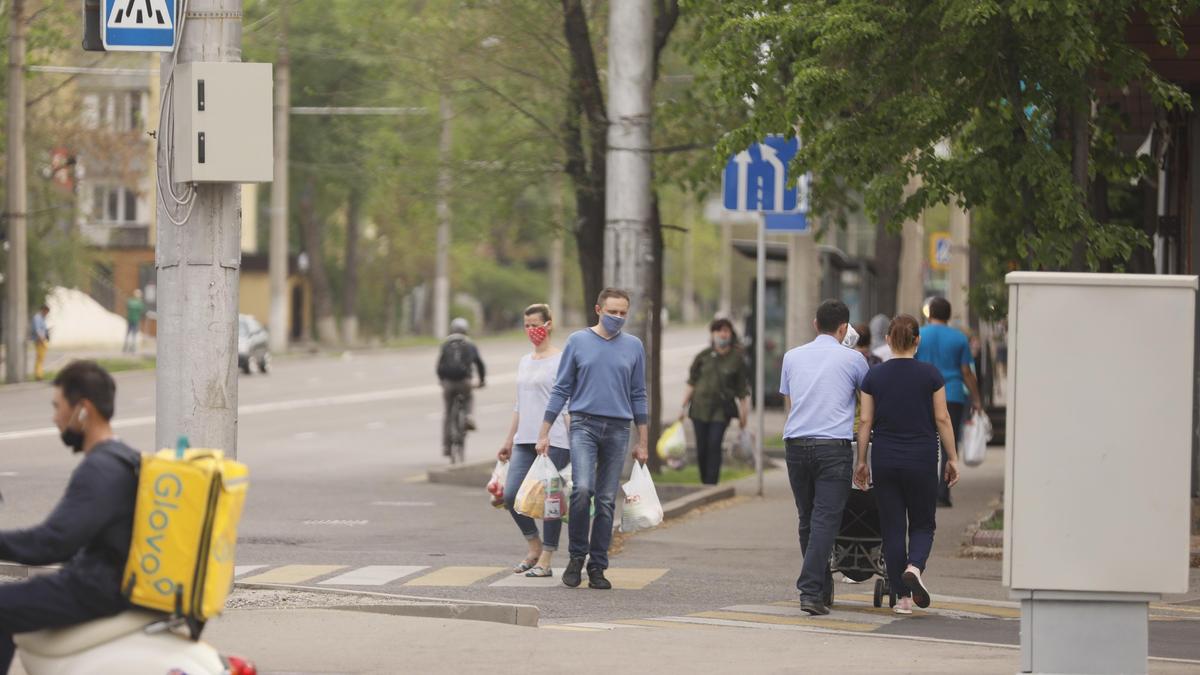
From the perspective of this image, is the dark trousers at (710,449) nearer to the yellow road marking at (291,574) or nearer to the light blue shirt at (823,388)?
the yellow road marking at (291,574)

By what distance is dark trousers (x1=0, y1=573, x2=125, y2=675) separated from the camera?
6293 mm

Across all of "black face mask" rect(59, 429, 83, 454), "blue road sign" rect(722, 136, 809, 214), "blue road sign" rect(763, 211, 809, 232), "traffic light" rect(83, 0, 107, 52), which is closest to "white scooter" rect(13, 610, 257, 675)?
"black face mask" rect(59, 429, 83, 454)

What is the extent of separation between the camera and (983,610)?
38.4 ft

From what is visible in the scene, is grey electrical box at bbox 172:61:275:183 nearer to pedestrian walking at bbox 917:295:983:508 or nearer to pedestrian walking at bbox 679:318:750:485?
pedestrian walking at bbox 917:295:983:508

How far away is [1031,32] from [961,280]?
24236mm

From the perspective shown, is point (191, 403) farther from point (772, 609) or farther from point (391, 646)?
point (772, 609)

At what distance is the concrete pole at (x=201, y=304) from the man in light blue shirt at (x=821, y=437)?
10.1ft

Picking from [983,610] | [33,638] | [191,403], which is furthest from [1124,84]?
[33,638]

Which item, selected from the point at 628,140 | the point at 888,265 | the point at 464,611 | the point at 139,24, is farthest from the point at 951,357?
the point at 888,265

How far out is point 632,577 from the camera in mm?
13039

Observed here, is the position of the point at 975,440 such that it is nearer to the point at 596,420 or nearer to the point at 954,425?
the point at 954,425

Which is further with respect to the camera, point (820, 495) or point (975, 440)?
point (975, 440)

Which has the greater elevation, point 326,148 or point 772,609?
point 326,148

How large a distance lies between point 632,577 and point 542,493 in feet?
3.22
